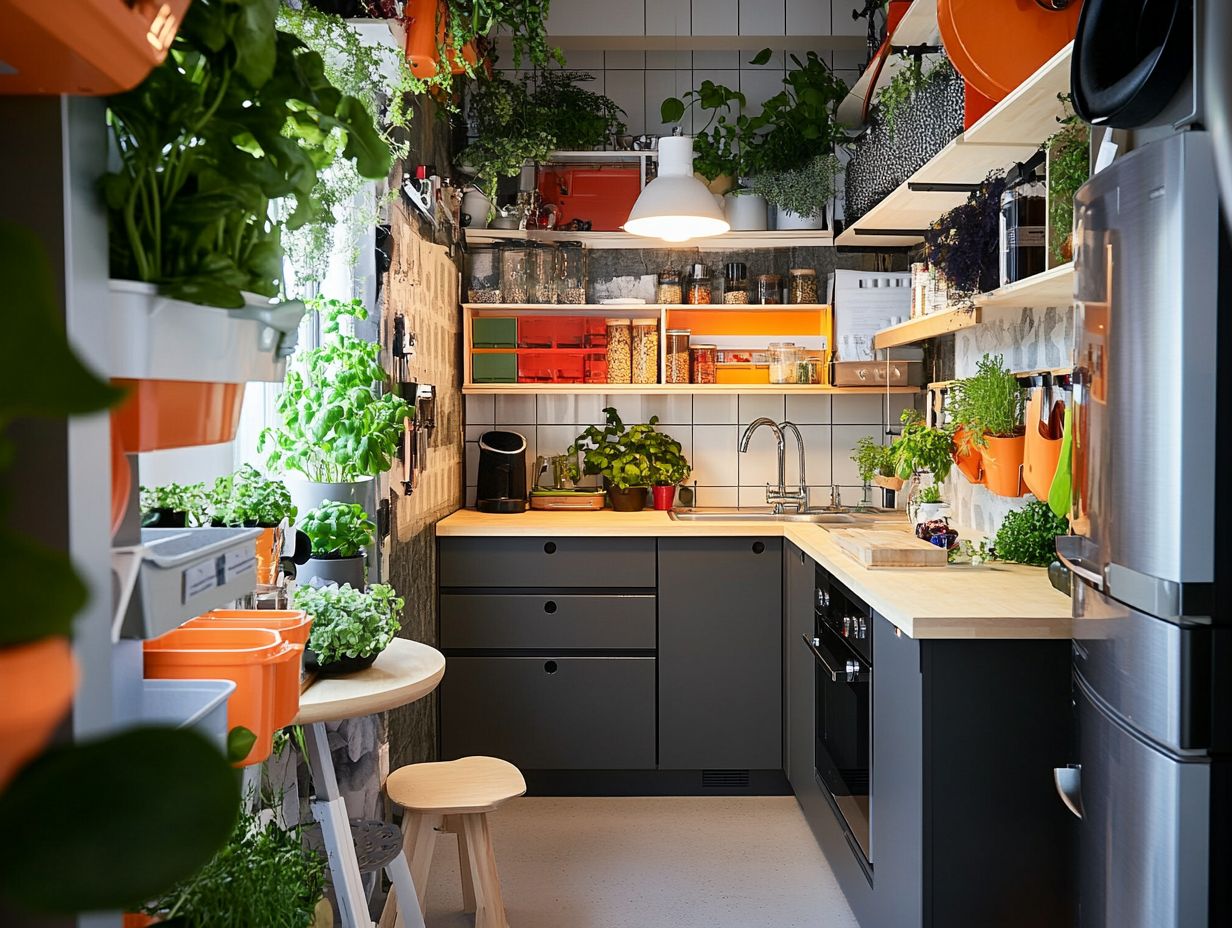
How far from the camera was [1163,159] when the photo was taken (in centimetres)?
112

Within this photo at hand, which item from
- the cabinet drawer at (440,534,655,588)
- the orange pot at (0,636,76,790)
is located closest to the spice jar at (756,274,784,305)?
the cabinet drawer at (440,534,655,588)

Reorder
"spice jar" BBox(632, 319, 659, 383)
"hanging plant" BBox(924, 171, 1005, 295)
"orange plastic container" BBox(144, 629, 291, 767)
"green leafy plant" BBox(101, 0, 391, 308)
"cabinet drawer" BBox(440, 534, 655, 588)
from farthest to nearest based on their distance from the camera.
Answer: "spice jar" BBox(632, 319, 659, 383), "cabinet drawer" BBox(440, 534, 655, 588), "hanging plant" BBox(924, 171, 1005, 295), "orange plastic container" BBox(144, 629, 291, 767), "green leafy plant" BBox(101, 0, 391, 308)

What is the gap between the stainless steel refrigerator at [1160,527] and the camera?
1.09 metres

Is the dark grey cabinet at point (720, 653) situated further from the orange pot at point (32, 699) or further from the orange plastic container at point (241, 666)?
the orange pot at point (32, 699)

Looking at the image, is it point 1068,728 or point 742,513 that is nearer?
Answer: point 1068,728

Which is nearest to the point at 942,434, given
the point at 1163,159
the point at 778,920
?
the point at 778,920

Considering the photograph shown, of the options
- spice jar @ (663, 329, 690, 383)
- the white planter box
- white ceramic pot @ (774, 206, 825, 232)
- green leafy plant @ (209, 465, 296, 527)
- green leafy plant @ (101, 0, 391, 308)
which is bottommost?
green leafy plant @ (209, 465, 296, 527)

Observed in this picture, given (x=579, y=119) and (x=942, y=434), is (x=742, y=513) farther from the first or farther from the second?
(x=579, y=119)

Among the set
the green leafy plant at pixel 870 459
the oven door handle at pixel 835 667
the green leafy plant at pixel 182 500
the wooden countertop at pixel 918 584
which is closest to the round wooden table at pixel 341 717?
the green leafy plant at pixel 182 500

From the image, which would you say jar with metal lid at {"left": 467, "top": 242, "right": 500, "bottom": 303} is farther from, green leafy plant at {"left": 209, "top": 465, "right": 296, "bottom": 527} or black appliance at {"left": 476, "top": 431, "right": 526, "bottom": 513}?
green leafy plant at {"left": 209, "top": 465, "right": 296, "bottom": 527}

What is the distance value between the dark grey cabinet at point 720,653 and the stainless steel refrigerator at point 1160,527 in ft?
7.16

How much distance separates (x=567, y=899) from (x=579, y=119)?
2619 millimetres

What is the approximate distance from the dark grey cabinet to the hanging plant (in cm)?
120

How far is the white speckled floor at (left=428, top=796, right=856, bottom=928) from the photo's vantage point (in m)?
2.67
